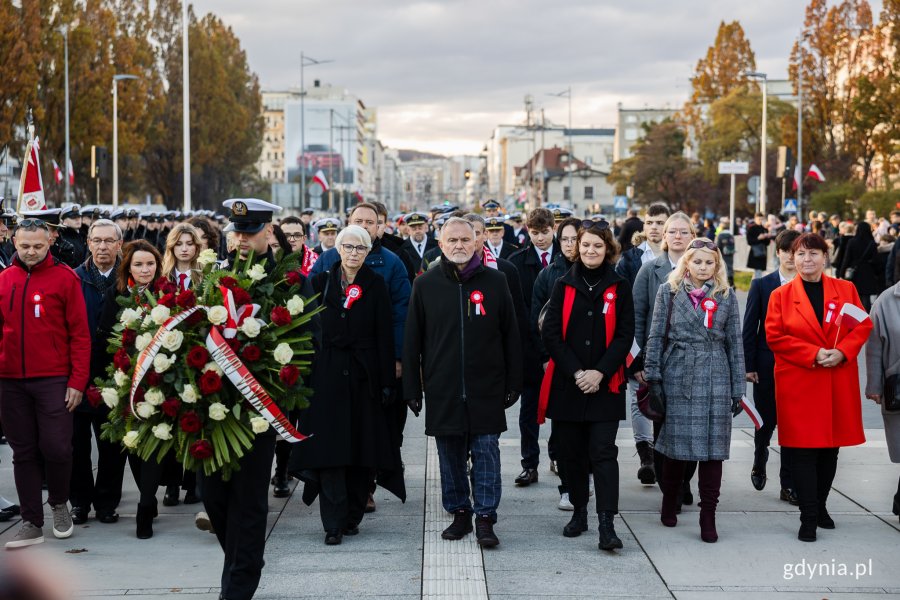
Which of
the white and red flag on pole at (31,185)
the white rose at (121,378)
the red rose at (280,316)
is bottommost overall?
the white rose at (121,378)

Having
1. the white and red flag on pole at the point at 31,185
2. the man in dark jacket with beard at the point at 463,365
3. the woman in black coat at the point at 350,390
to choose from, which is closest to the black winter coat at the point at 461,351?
the man in dark jacket with beard at the point at 463,365

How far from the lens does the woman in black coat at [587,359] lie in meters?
6.80

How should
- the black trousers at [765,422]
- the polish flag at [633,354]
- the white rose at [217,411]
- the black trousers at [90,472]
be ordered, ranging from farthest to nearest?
the black trousers at [765,422] → the polish flag at [633,354] → the black trousers at [90,472] → the white rose at [217,411]

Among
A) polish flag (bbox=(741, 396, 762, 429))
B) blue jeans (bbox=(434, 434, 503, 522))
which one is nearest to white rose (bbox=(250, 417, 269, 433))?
blue jeans (bbox=(434, 434, 503, 522))

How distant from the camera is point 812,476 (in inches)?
271

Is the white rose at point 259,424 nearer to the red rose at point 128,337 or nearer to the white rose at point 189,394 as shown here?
the white rose at point 189,394

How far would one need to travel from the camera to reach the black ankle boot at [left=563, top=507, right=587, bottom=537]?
682 centimetres

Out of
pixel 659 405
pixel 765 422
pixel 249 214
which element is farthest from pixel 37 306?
pixel 765 422

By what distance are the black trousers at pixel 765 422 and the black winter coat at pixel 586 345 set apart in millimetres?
1440

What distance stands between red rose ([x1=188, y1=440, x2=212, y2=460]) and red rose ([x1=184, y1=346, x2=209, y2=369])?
13.7 inches

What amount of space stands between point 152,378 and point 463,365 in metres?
2.06

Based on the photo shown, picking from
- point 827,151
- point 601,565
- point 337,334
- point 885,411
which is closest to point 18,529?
point 337,334

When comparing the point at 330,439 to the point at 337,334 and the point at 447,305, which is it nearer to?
the point at 337,334

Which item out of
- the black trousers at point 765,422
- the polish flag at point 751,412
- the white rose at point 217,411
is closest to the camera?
the white rose at point 217,411
